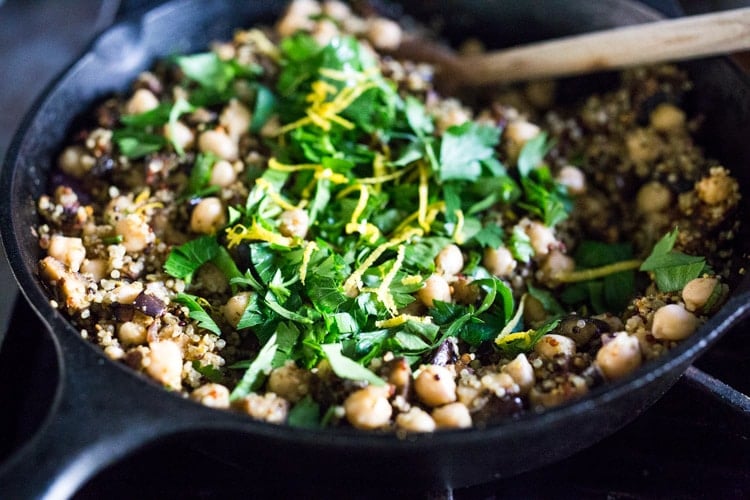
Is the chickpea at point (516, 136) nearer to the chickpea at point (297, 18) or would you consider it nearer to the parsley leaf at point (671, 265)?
the parsley leaf at point (671, 265)

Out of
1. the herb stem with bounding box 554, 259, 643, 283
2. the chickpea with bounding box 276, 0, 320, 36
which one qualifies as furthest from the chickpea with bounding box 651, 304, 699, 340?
the chickpea with bounding box 276, 0, 320, 36

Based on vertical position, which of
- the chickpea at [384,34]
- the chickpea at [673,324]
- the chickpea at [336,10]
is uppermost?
the chickpea at [336,10]

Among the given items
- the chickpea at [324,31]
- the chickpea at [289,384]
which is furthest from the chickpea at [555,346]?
the chickpea at [324,31]

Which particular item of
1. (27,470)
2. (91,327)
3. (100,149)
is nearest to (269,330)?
(91,327)

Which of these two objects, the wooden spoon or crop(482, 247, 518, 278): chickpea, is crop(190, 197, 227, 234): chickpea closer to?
→ crop(482, 247, 518, 278): chickpea

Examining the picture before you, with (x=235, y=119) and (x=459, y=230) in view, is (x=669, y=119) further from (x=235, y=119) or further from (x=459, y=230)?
(x=235, y=119)

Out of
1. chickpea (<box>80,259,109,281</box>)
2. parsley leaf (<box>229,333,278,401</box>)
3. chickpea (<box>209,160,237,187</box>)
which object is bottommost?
parsley leaf (<box>229,333,278,401</box>)

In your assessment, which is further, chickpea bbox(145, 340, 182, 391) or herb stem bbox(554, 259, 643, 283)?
herb stem bbox(554, 259, 643, 283)
